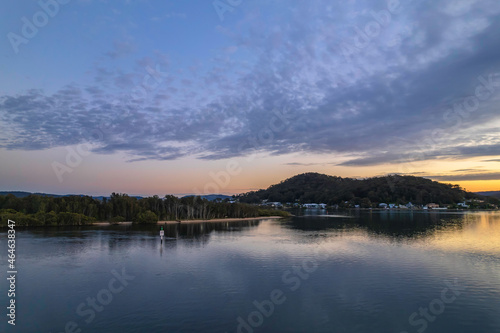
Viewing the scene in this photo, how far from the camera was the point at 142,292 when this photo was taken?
758 inches

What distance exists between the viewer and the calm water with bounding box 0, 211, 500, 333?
14.8 meters

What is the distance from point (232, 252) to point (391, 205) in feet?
608

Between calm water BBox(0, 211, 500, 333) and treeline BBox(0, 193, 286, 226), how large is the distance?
1268 inches

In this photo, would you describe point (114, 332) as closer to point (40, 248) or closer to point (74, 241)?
point (40, 248)

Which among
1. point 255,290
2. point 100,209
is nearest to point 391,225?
point 255,290

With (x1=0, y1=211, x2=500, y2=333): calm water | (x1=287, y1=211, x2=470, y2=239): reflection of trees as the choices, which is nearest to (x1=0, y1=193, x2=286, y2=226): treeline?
(x1=287, y1=211, x2=470, y2=239): reflection of trees

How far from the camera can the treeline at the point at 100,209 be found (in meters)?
62.7

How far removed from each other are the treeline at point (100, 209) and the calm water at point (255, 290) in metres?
32.2

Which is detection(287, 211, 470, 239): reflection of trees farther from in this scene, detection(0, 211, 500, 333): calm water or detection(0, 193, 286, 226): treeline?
detection(0, 193, 286, 226): treeline

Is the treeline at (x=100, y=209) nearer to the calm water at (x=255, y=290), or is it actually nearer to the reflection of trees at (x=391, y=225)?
the reflection of trees at (x=391, y=225)

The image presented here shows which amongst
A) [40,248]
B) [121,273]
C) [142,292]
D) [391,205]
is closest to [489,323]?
→ [142,292]

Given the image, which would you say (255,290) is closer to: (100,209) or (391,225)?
(391,225)

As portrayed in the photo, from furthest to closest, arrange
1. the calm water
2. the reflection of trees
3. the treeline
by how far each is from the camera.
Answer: the treeline
the reflection of trees
the calm water

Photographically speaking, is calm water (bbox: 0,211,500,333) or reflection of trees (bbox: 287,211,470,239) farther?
reflection of trees (bbox: 287,211,470,239)
